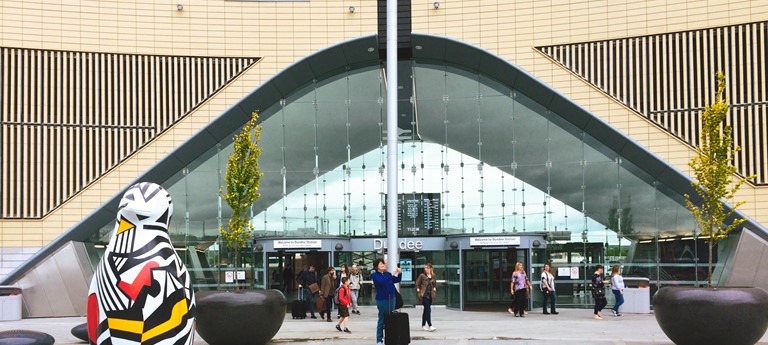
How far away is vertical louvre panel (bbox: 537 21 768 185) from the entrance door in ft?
20.2

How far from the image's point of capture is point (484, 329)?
1898 cm

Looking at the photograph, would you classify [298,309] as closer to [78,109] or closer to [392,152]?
[392,152]

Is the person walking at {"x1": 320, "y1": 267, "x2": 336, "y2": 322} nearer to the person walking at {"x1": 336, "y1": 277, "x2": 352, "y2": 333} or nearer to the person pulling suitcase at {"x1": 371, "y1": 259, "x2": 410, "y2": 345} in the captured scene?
the person walking at {"x1": 336, "y1": 277, "x2": 352, "y2": 333}

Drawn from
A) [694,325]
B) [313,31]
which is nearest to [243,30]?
[313,31]

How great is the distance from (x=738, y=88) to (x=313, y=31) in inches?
527

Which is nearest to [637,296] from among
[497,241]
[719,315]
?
[497,241]

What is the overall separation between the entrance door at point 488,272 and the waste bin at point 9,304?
43.2 feet

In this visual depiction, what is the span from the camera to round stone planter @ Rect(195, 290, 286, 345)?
47.7 feet

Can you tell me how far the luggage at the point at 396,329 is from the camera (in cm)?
1495

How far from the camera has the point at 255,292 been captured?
585 inches

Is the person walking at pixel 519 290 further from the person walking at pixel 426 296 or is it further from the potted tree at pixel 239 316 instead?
the potted tree at pixel 239 316

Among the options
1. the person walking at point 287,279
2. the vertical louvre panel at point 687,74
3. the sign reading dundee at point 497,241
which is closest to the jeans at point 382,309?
the sign reading dundee at point 497,241

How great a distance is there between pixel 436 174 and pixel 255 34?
7638mm

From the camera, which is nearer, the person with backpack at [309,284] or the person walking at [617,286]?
the person walking at [617,286]
